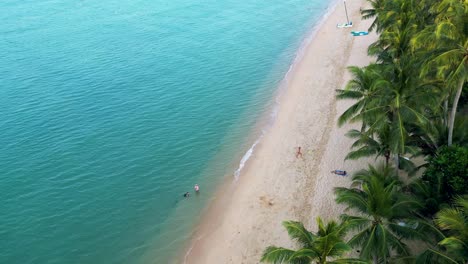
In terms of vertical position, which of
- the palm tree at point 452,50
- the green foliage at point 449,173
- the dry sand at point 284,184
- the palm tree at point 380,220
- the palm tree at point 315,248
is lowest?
the dry sand at point 284,184

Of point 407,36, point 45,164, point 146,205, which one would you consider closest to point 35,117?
point 45,164

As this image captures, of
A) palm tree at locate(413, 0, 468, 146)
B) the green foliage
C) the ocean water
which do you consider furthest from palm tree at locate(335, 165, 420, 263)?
the ocean water

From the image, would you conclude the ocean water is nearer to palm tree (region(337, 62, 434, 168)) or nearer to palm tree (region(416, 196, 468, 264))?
palm tree (region(337, 62, 434, 168))

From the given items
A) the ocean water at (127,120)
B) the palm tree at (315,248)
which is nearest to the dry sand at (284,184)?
the ocean water at (127,120)

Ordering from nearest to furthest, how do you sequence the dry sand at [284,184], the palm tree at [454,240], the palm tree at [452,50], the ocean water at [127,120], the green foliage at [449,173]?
the palm tree at [454,240], the palm tree at [452,50], the green foliage at [449,173], the dry sand at [284,184], the ocean water at [127,120]

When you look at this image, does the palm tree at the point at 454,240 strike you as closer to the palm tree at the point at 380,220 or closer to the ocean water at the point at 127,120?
the palm tree at the point at 380,220

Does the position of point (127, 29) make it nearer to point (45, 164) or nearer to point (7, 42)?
point (7, 42)
